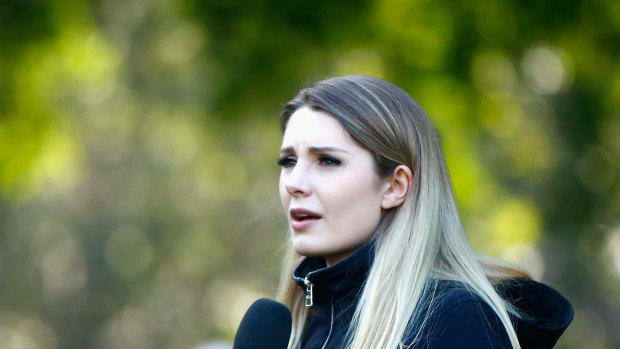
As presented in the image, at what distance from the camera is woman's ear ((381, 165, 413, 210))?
10.5 ft

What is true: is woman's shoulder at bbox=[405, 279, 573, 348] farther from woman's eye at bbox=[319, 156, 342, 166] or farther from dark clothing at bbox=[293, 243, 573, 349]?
woman's eye at bbox=[319, 156, 342, 166]

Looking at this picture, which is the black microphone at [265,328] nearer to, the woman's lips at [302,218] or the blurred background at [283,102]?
the woman's lips at [302,218]

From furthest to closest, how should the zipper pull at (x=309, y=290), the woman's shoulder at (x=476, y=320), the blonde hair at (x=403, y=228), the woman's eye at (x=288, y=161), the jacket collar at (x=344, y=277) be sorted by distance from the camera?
the woman's eye at (x=288, y=161)
the zipper pull at (x=309, y=290)
the jacket collar at (x=344, y=277)
the blonde hair at (x=403, y=228)
the woman's shoulder at (x=476, y=320)

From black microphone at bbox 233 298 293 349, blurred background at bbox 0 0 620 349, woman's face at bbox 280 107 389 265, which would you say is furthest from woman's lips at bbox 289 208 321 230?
blurred background at bbox 0 0 620 349

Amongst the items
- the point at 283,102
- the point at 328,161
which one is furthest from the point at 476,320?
the point at 283,102

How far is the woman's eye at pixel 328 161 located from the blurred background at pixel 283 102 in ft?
3.69

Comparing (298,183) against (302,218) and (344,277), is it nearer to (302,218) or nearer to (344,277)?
(302,218)

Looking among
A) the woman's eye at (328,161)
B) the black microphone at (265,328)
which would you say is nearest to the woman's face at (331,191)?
the woman's eye at (328,161)

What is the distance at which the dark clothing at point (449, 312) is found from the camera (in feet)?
8.95

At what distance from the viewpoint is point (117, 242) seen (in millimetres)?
21734

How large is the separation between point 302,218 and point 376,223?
30cm

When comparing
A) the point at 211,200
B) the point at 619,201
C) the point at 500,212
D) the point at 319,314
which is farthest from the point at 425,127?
the point at 211,200

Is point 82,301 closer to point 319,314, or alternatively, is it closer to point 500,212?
point 500,212

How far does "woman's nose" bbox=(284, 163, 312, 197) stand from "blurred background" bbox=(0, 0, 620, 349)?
1.06 meters
